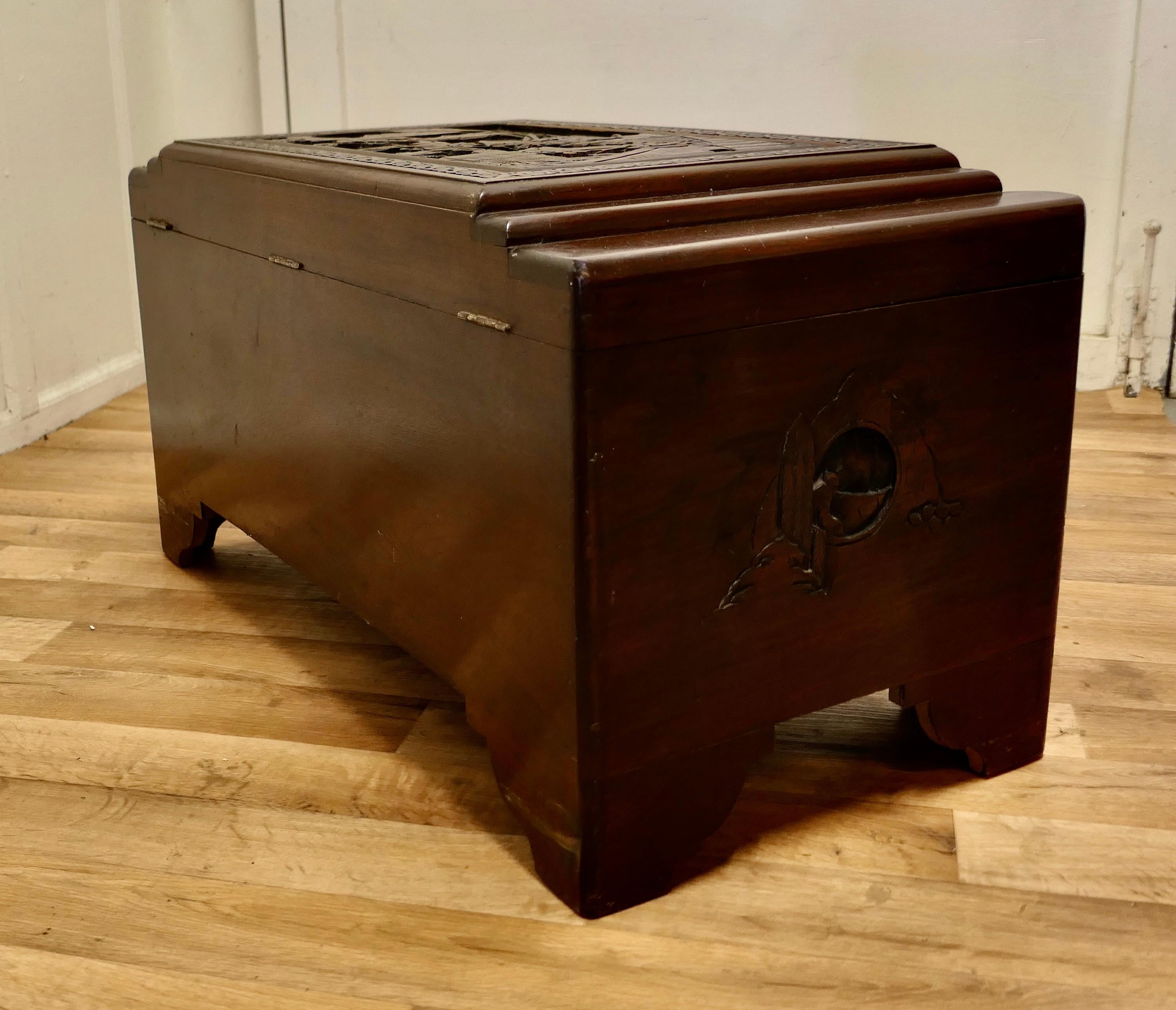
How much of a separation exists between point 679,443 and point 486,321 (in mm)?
176

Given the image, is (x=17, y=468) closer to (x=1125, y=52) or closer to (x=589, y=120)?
(x=589, y=120)

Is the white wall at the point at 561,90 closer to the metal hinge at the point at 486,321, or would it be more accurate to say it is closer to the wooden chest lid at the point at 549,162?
the wooden chest lid at the point at 549,162

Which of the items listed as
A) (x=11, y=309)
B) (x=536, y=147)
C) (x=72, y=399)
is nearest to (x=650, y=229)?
(x=536, y=147)

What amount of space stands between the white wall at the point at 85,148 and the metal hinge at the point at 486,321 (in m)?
1.51

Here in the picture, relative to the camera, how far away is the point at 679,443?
3.07 ft

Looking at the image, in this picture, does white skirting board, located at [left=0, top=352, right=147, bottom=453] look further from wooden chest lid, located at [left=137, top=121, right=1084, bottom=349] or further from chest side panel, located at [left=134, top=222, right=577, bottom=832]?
wooden chest lid, located at [left=137, top=121, right=1084, bottom=349]

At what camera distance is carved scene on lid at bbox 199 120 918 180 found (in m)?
1.11

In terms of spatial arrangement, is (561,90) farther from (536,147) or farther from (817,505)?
(817,505)

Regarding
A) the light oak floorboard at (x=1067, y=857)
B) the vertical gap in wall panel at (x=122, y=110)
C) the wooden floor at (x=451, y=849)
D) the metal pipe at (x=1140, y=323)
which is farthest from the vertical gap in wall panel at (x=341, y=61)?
the light oak floorboard at (x=1067, y=857)

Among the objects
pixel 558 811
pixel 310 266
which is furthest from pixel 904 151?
pixel 558 811

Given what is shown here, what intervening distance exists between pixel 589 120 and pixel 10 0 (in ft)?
3.49

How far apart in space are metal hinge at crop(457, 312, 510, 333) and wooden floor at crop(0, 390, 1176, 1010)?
45cm

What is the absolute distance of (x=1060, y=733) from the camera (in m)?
1.29

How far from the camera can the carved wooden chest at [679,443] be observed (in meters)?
0.93
